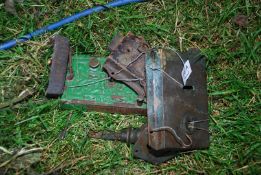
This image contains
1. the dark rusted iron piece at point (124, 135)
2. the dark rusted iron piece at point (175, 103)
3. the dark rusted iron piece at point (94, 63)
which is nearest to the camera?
the dark rusted iron piece at point (175, 103)

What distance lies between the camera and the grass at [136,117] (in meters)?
2.82

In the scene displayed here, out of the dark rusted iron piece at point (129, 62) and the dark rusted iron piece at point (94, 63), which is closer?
the dark rusted iron piece at point (129, 62)

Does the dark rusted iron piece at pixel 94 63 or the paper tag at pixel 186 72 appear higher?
the dark rusted iron piece at pixel 94 63

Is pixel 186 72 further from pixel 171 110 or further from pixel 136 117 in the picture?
pixel 136 117

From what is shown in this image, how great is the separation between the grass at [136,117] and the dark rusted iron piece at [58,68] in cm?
10

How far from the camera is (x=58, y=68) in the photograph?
9.46 ft

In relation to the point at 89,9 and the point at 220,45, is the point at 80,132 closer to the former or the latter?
the point at 89,9

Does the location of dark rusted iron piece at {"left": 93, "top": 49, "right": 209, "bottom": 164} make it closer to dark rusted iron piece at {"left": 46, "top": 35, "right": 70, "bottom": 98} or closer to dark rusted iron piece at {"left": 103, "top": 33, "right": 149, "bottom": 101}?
dark rusted iron piece at {"left": 103, "top": 33, "right": 149, "bottom": 101}

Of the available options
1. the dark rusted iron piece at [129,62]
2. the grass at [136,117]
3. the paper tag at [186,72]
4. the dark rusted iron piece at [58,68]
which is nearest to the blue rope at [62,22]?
the grass at [136,117]

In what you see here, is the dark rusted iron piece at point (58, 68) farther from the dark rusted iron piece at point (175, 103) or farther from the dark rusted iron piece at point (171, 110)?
the dark rusted iron piece at point (175, 103)

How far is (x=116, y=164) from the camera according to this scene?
112 inches

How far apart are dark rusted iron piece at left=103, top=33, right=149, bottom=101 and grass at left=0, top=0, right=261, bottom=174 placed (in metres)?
0.23

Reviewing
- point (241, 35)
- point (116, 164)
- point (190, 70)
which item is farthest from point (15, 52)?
point (241, 35)

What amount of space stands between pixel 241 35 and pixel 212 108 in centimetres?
63
